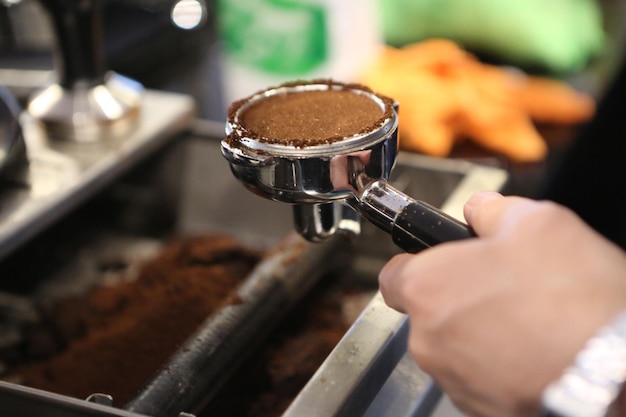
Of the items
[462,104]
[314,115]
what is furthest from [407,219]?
[462,104]

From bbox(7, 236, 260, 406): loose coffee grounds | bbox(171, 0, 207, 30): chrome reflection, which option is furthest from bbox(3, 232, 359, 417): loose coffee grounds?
bbox(171, 0, 207, 30): chrome reflection

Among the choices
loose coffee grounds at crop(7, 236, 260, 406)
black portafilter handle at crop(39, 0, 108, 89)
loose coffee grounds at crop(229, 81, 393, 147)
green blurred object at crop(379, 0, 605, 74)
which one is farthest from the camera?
green blurred object at crop(379, 0, 605, 74)

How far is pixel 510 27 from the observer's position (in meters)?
1.25

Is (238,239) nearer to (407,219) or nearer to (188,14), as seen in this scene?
(407,219)

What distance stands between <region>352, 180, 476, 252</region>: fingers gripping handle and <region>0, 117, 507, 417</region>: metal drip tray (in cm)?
11

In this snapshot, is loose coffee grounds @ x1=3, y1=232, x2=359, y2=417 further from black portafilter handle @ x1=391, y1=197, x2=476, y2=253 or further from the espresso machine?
black portafilter handle @ x1=391, y1=197, x2=476, y2=253

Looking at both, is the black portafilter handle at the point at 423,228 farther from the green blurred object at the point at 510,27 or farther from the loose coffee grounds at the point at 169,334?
the green blurred object at the point at 510,27

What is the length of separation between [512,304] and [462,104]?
724 millimetres

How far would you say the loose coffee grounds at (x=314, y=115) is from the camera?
0.44 m

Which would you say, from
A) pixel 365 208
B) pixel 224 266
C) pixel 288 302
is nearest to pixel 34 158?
pixel 224 266

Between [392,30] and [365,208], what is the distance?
984mm

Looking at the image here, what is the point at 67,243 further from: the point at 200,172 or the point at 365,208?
the point at 365,208

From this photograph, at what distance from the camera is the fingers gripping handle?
0.40 m

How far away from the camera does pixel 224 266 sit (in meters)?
0.71
